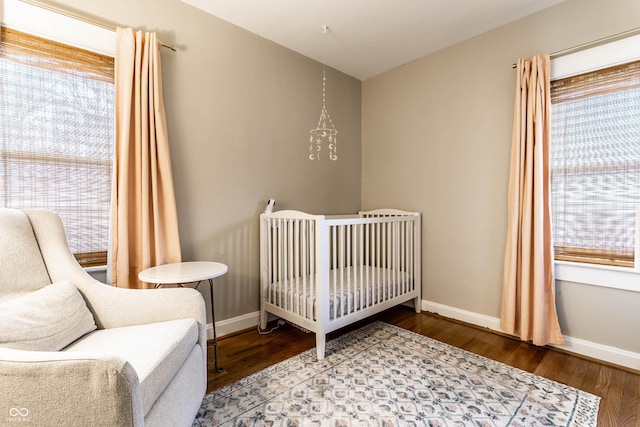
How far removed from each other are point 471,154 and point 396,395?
6.42ft

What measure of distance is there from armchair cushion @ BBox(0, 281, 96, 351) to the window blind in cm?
282

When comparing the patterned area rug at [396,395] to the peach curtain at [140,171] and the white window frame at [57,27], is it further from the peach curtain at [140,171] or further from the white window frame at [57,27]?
the white window frame at [57,27]

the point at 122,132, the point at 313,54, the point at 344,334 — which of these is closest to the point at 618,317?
the point at 344,334

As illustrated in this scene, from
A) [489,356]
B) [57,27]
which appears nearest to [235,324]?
[489,356]

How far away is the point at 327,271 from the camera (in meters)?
2.03

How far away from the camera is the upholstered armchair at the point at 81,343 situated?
2.35ft

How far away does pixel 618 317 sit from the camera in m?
1.91

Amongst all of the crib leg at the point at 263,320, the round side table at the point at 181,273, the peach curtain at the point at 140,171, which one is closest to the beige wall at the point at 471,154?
the crib leg at the point at 263,320

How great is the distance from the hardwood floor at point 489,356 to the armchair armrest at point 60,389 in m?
1.03

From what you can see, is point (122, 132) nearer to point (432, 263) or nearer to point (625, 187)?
point (432, 263)

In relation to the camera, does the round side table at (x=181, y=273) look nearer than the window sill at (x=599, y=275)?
Yes

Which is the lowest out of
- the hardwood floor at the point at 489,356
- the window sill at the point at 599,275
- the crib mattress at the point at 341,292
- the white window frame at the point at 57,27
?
A: the hardwood floor at the point at 489,356

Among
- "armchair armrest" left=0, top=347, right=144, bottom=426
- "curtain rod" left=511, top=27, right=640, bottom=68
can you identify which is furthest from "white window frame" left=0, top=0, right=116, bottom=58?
"curtain rod" left=511, top=27, right=640, bottom=68

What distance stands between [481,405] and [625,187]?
1.61 m
